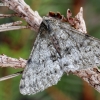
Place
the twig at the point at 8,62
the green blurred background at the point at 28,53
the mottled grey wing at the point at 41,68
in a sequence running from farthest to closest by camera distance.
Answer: the green blurred background at the point at 28,53 → the mottled grey wing at the point at 41,68 → the twig at the point at 8,62

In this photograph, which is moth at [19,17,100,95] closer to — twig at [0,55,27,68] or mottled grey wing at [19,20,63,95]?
mottled grey wing at [19,20,63,95]

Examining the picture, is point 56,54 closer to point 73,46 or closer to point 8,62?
point 73,46

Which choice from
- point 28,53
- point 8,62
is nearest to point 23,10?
point 8,62

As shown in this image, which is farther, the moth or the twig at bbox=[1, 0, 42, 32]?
the moth

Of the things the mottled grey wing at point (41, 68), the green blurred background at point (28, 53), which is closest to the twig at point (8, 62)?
the mottled grey wing at point (41, 68)

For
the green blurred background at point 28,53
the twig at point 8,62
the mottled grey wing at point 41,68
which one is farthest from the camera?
the green blurred background at point 28,53

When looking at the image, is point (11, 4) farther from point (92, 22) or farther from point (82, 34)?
point (92, 22)

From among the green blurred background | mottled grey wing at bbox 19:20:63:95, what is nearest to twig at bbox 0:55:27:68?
mottled grey wing at bbox 19:20:63:95

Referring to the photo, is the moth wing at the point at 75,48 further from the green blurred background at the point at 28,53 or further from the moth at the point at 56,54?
the green blurred background at the point at 28,53
